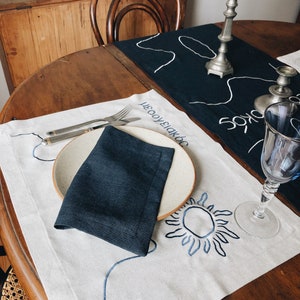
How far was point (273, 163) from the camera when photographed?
1.40 feet

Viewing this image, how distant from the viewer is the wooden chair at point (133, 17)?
1.06 meters

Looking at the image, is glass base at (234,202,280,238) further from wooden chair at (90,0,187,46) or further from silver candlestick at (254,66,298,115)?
wooden chair at (90,0,187,46)

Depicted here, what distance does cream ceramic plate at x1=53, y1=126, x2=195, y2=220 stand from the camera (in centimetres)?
47

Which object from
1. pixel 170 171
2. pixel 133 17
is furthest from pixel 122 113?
pixel 133 17

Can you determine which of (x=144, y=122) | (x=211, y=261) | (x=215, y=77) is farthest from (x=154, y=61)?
(x=211, y=261)

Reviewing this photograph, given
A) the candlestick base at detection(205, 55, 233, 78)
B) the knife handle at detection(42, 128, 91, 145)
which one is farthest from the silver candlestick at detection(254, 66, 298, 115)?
the knife handle at detection(42, 128, 91, 145)

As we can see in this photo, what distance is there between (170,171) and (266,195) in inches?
5.7

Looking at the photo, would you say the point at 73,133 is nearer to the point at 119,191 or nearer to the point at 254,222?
the point at 119,191

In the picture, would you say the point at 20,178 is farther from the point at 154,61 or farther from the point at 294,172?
the point at 154,61

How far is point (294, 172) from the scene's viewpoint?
0.42 meters

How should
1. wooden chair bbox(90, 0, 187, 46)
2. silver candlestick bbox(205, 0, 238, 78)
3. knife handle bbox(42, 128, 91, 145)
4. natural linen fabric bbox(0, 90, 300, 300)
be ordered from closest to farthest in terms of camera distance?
natural linen fabric bbox(0, 90, 300, 300)
knife handle bbox(42, 128, 91, 145)
silver candlestick bbox(205, 0, 238, 78)
wooden chair bbox(90, 0, 187, 46)

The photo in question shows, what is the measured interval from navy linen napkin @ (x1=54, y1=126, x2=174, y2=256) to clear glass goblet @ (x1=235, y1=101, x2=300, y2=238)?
0.13 meters

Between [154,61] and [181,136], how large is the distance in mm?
319

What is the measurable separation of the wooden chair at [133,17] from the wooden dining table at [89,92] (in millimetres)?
186
